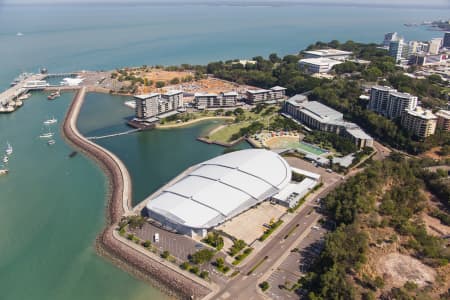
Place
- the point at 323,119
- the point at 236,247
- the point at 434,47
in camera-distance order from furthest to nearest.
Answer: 1. the point at 434,47
2. the point at 323,119
3. the point at 236,247

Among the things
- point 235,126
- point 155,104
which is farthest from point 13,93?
point 235,126

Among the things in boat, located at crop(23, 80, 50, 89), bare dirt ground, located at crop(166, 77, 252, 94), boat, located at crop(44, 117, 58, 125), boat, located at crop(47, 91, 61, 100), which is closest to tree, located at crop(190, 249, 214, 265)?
boat, located at crop(44, 117, 58, 125)

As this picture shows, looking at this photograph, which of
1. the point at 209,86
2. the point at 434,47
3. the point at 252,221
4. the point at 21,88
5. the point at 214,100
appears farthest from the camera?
the point at 434,47

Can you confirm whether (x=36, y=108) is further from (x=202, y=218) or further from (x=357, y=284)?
(x=357, y=284)

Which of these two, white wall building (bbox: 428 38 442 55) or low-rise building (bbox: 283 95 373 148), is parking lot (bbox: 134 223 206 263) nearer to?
low-rise building (bbox: 283 95 373 148)

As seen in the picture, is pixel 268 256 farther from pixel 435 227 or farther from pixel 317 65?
pixel 317 65

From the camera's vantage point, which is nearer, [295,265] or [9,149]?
[295,265]

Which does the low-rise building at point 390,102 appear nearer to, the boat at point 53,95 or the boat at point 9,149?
the boat at point 9,149
